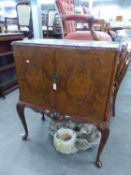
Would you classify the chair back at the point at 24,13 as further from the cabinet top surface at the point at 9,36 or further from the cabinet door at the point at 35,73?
the cabinet door at the point at 35,73

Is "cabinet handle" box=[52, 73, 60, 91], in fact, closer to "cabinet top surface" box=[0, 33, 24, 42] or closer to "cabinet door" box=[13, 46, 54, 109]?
"cabinet door" box=[13, 46, 54, 109]

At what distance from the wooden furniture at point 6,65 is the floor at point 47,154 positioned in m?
0.67

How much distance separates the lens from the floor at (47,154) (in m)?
1.16

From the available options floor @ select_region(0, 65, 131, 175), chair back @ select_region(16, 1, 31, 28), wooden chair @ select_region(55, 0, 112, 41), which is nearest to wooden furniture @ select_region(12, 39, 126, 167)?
floor @ select_region(0, 65, 131, 175)

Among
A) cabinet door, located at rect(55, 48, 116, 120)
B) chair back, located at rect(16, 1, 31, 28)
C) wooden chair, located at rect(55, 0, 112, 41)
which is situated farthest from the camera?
chair back, located at rect(16, 1, 31, 28)

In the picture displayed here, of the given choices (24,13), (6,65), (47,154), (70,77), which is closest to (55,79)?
(70,77)

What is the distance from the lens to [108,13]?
8352 millimetres

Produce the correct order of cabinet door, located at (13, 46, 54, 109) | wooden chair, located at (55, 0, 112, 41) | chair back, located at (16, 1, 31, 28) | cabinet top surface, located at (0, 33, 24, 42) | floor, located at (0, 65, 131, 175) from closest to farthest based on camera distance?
cabinet door, located at (13, 46, 54, 109), floor, located at (0, 65, 131, 175), wooden chair, located at (55, 0, 112, 41), cabinet top surface, located at (0, 33, 24, 42), chair back, located at (16, 1, 31, 28)

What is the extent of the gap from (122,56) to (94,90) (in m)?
0.41

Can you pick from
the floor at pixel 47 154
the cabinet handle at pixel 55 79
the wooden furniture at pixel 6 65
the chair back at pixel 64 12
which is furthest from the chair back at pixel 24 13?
the cabinet handle at pixel 55 79

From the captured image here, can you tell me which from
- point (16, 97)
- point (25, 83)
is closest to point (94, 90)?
point (25, 83)

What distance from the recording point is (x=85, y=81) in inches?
38.3

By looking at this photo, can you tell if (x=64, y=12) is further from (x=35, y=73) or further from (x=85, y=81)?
(x=85, y=81)

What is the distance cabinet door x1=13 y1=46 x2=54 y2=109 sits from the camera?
3.36 ft
